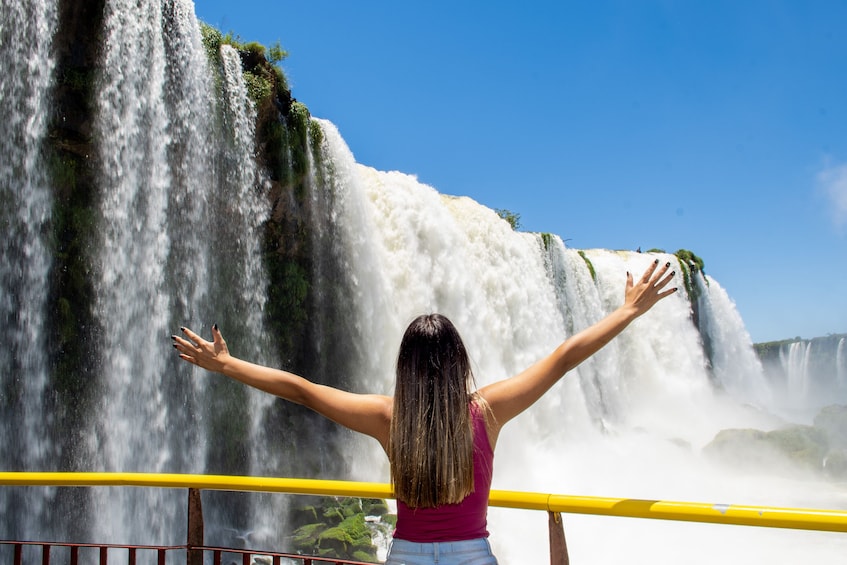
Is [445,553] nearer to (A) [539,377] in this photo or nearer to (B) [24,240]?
(A) [539,377]

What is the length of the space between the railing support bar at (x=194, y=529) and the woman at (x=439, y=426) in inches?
36.7

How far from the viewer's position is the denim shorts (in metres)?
1.76

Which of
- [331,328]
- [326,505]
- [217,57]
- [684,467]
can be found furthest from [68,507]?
[684,467]

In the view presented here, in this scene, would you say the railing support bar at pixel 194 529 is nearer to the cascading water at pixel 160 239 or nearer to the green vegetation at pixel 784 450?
the cascading water at pixel 160 239

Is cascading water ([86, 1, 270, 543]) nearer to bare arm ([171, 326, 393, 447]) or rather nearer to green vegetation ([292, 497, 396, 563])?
green vegetation ([292, 497, 396, 563])

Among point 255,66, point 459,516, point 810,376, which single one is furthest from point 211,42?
point 810,376

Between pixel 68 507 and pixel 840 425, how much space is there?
75.9 ft

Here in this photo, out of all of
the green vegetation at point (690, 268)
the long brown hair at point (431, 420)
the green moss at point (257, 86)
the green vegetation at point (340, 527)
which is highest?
the green vegetation at point (690, 268)

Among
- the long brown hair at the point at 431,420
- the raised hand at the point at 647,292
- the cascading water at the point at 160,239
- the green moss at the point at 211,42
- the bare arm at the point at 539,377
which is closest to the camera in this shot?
the long brown hair at the point at 431,420

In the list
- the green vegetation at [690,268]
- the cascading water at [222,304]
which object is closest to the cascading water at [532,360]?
the cascading water at [222,304]

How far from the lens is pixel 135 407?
31.1ft

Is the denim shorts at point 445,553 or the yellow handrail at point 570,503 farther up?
the yellow handrail at point 570,503

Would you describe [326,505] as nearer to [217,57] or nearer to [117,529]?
[117,529]

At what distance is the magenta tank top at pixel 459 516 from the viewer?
5.89 feet
